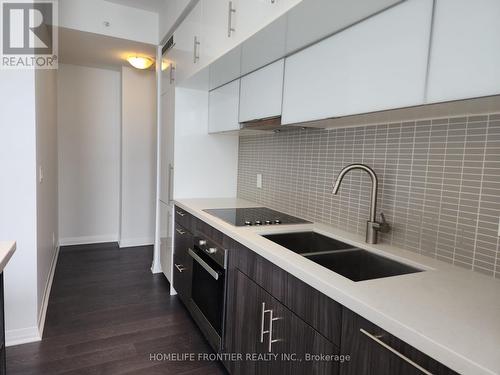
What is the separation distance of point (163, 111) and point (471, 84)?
275cm

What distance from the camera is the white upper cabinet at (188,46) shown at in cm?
216

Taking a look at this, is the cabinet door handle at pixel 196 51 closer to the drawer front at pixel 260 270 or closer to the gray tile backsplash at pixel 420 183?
the gray tile backsplash at pixel 420 183

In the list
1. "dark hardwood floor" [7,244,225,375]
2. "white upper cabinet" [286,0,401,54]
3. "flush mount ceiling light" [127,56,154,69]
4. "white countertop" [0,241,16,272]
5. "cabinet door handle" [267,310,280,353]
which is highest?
"flush mount ceiling light" [127,56,154,69]

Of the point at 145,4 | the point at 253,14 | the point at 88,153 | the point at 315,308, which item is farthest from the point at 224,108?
the point at 88,153

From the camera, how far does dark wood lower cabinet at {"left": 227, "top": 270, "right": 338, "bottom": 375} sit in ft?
3.58

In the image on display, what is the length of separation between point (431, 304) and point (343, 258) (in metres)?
0.65

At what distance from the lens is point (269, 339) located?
4.41 feet

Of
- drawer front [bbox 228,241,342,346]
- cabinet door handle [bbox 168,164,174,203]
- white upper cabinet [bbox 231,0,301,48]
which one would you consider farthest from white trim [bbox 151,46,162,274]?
drawer front [bbox 228,241,342,346]

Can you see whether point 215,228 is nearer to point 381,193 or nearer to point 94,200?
point 381,193

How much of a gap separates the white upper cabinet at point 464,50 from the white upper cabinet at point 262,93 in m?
0.89

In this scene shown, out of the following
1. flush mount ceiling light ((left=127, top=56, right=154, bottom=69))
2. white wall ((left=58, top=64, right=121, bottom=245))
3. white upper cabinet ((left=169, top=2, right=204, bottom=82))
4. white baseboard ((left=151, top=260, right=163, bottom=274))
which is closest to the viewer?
white upper cabinet ((left=169, top=2, right=204, bottom=82))

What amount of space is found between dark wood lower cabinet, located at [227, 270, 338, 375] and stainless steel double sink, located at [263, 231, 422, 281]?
0.31 m

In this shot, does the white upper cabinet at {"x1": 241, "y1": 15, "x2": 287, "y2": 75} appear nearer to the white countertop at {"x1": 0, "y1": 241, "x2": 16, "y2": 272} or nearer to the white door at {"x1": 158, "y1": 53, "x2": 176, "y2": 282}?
the white door at {"x1": 158, "y1": 53, "x2": 176, "y2": 282}

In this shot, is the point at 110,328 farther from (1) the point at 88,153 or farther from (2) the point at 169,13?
(1) the point at 88,153
